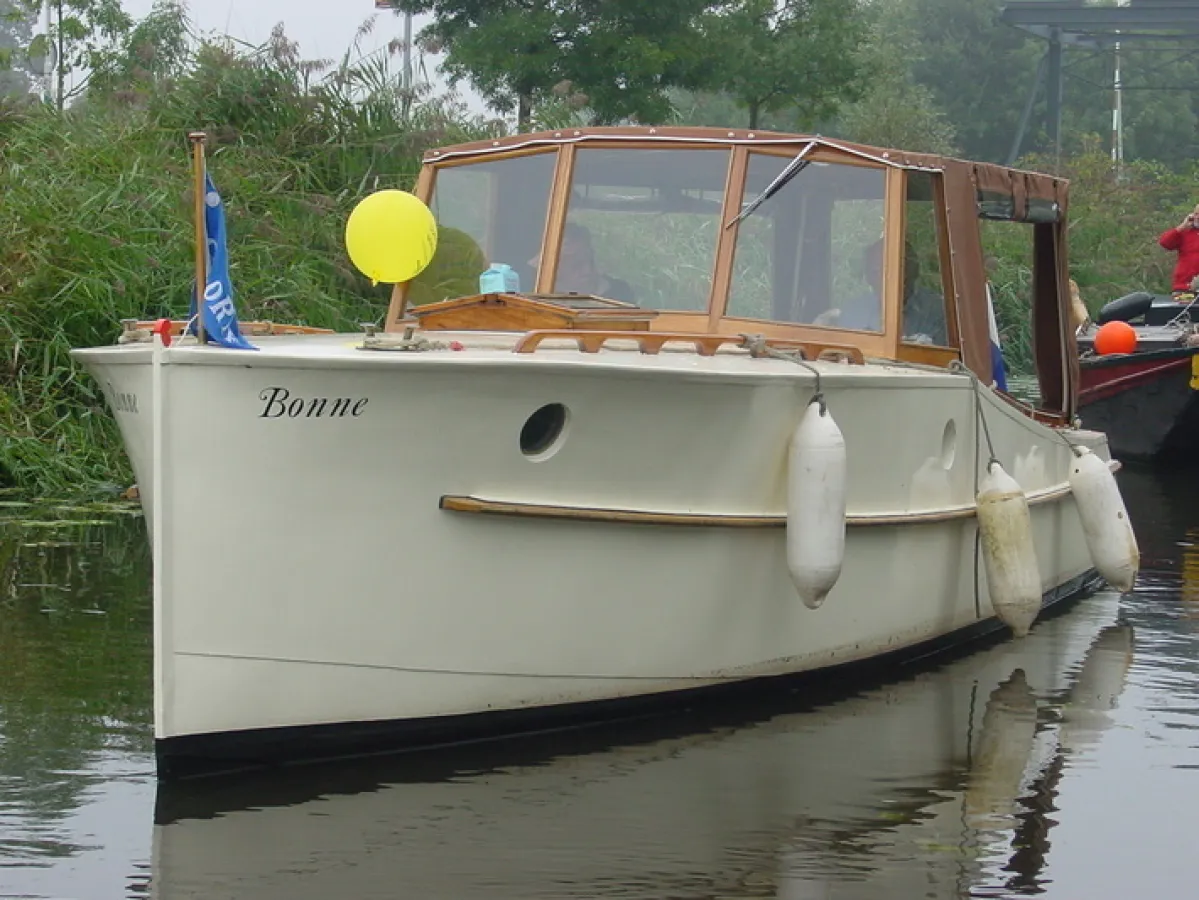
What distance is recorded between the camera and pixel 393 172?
1680 centimetres

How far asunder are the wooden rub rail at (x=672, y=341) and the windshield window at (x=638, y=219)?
1.87 ft

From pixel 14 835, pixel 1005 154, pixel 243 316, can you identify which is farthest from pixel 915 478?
pixel 1005 154

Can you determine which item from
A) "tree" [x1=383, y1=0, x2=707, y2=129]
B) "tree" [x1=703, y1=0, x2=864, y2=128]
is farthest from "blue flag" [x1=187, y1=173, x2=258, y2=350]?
"tree" [x1=703, y1=0, x2=864, y2=128]

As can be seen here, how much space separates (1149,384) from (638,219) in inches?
427

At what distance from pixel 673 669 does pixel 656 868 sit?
161 cm

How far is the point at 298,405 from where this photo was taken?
6078 millimetres

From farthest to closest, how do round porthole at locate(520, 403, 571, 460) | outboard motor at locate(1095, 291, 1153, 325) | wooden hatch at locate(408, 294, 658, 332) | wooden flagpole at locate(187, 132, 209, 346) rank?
1. outboard motor at locate(1095, 291, 1153, 325)
2. wooden hatch at locate(408, 294, 658, 332)
3. round porthole at locate(520, 403, 571, 460)
4. wooden flagpole at locate(187, 132, 209, 346)

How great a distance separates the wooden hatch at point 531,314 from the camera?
7574 mm

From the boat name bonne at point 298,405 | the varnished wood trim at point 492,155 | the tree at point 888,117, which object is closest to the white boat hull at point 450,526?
the boat name bonne at point 298,405

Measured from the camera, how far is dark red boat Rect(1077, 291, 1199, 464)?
17.9m

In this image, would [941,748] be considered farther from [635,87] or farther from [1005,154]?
[1005,154]

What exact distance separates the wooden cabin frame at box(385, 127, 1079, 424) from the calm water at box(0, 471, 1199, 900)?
140cm

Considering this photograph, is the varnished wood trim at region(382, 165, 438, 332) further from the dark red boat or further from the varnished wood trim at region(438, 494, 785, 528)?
the dark red boat

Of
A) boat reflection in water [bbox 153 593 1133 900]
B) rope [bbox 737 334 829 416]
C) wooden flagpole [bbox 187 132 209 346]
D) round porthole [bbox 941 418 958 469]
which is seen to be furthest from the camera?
round porthole [bbox 941 418 958 469]
